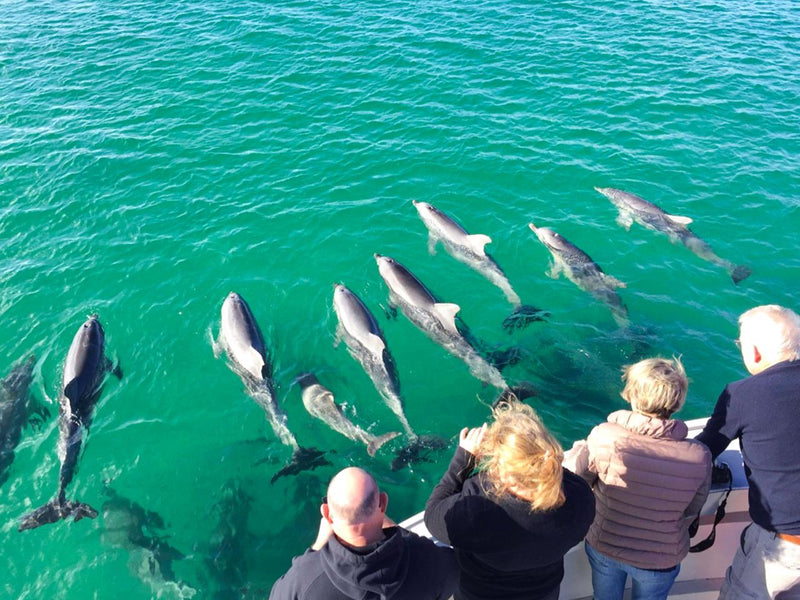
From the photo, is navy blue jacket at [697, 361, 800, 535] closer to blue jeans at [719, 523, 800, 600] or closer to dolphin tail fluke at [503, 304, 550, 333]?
blue jeans at [719, 523, 800, 600]

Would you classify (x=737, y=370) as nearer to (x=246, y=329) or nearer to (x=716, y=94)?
(x=246, y=329)

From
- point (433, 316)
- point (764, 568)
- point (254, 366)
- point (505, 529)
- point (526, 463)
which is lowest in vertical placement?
point (254, 366)

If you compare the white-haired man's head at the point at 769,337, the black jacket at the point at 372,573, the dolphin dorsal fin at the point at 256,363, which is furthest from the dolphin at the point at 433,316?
the black jacket at the point at 372,573

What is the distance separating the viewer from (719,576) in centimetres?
655

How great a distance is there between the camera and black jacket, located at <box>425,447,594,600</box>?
13.3 ft

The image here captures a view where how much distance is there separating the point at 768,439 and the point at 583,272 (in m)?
9.73

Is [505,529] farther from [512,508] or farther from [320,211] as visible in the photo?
[320,211]

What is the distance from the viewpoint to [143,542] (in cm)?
927

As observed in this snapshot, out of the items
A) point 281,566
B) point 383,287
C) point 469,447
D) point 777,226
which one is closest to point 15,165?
point 383,287

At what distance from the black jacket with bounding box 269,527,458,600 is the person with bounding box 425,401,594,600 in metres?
0.25

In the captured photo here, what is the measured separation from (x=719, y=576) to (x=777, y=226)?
12.5 m

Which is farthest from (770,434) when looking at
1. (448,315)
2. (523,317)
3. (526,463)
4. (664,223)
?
(664,223)

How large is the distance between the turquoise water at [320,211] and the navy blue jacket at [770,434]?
5.69m

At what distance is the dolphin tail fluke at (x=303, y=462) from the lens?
10.1 metres
